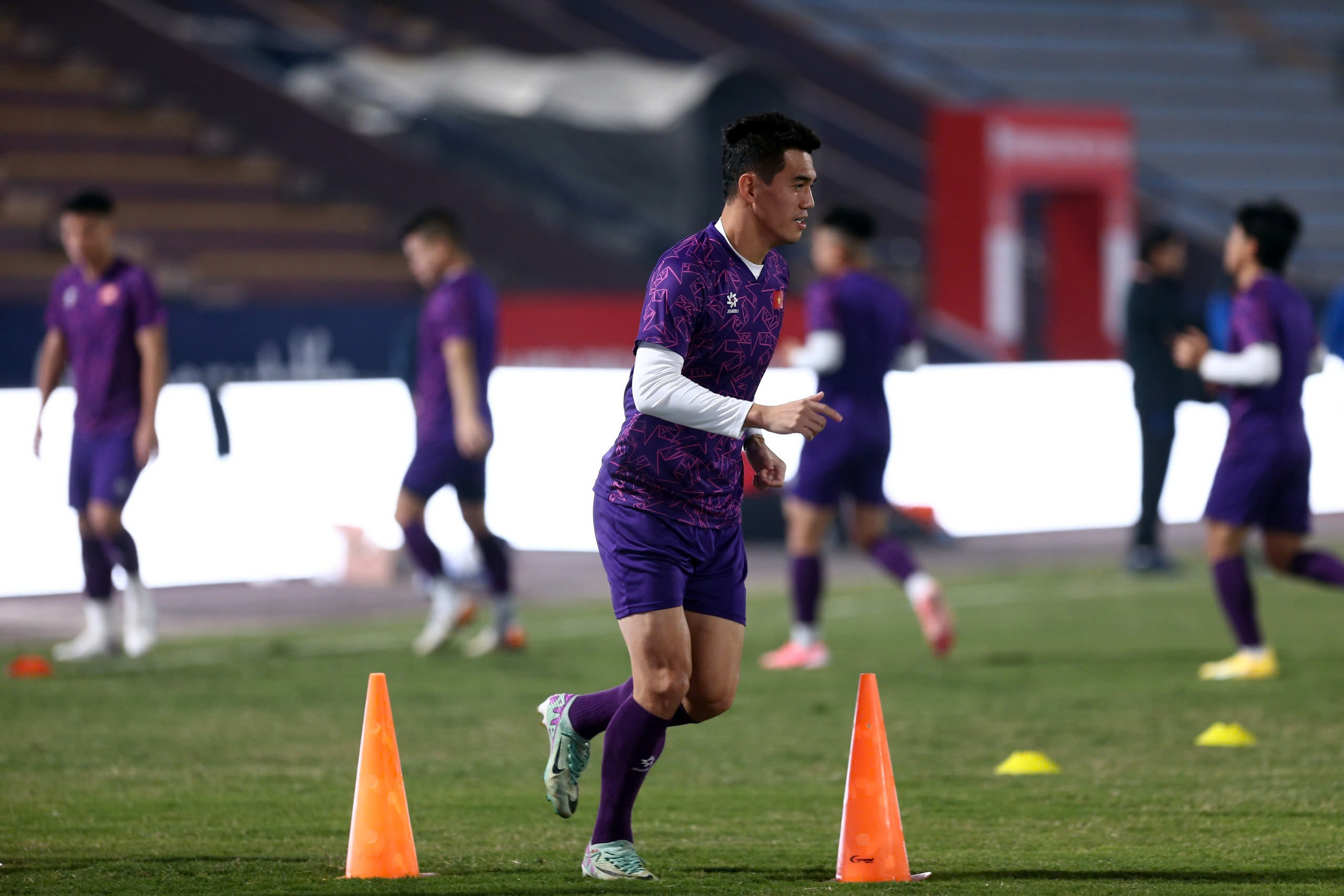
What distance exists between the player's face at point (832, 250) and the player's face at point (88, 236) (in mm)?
3408

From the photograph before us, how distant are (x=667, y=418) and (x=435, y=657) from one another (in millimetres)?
5561

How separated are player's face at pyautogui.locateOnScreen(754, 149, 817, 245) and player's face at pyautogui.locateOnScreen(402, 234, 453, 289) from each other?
17.0 feet

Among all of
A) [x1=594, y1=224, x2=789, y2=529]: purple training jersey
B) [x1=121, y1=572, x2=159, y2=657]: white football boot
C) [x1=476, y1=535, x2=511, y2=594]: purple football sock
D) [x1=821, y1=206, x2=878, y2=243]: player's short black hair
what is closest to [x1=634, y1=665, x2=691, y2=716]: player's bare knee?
[x1=594, y1=224, x2=789, y2=529]: purple training jersey

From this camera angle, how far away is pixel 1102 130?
24.6 metres

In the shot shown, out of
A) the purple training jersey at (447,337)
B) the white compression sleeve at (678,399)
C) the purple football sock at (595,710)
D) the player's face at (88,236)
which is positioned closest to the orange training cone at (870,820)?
the purple football sock at (595,710)

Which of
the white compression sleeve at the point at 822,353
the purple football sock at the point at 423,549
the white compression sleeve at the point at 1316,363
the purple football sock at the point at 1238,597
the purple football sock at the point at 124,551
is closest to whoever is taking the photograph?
the white compression sleeve at the point at 1316,363

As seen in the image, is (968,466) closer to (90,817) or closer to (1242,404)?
(1242,404)

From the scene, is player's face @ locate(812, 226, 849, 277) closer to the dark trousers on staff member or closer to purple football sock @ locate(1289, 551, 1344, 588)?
purple football sock @ locate(1289, 551, 1344, 588)

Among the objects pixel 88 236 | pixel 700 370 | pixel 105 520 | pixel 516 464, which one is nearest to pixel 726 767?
pixel 700 370

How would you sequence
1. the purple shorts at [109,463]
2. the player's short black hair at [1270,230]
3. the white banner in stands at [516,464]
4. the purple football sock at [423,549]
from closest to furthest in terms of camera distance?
the player's short black hair at [1270,230], the purple shorts at [109,463], the purple football sock at [423,549], the white banner in stands at [516,464]

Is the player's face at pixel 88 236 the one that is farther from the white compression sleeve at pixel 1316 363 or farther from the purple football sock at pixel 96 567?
the white compression sleeve at pixel 1316 363

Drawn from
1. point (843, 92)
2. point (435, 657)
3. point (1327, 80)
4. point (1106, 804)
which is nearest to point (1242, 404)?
point (1106, 804)

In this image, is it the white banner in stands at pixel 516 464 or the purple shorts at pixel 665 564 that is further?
the white banner in stands at pixel 516 464

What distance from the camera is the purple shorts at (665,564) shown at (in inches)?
195
